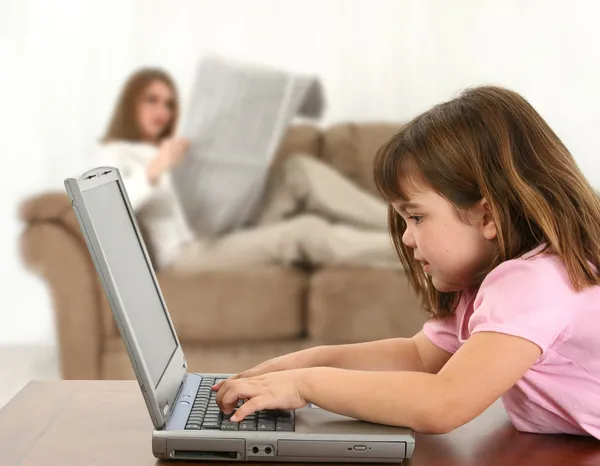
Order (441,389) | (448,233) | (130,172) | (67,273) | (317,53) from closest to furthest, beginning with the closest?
1. (441,389)
2. (448,233)
3. (67,273)
4. (130,172)
5. (317,53)

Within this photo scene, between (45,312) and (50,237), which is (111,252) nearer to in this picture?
(50,237)

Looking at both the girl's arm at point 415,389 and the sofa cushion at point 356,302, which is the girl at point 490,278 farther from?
the sofa cushion at point 356,302

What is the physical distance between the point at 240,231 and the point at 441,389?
7.17 feet

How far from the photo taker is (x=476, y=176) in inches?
36.7

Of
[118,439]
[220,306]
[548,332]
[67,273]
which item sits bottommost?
[220,306]

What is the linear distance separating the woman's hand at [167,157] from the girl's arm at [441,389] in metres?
2.19

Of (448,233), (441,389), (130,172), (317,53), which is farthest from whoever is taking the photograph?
(317,53)

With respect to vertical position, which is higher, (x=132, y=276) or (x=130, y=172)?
(x=132, y=276)

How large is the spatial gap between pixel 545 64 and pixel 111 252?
287 cm

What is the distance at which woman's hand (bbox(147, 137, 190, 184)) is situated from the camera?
299 centimetres

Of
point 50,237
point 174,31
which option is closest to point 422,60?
point 174,31

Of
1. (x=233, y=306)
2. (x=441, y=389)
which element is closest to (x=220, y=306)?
(x=233, y=306)

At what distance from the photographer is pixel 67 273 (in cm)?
258

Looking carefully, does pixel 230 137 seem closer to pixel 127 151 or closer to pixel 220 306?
pixel 127 151
